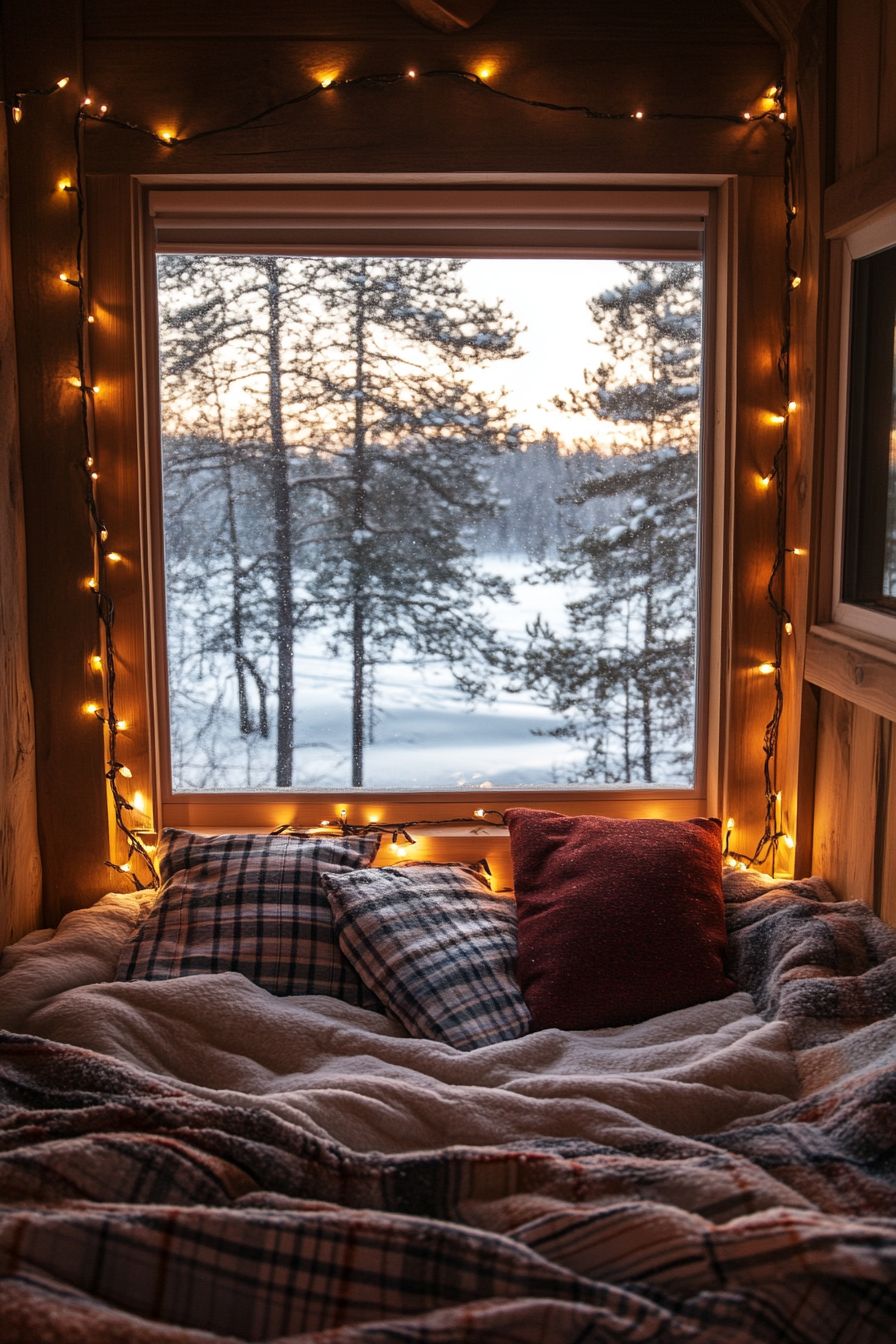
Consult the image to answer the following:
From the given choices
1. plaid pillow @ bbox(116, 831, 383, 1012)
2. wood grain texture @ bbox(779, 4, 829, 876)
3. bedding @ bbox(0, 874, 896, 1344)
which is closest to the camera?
bedding @ bbox(0, 874, 896, 1344)

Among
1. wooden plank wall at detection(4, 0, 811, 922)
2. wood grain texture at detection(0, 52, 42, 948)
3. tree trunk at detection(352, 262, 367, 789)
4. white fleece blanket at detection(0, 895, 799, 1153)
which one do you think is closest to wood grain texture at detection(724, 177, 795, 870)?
wooden plank wall at detection(4, 0, 811, 922)

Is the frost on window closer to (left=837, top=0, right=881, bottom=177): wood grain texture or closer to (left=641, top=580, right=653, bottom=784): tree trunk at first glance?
(left=641, top=580, right=653, bottom=784): tree trunk

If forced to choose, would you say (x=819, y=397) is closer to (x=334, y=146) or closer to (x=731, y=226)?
(x=731, y=226)

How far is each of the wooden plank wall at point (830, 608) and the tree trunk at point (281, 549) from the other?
1.20 meters

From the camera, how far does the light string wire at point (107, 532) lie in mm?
2227

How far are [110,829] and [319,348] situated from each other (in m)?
1.21

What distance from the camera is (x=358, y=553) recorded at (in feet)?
8.09

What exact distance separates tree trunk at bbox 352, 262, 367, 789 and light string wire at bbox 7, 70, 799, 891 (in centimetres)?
19

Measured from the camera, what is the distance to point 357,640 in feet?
8.18

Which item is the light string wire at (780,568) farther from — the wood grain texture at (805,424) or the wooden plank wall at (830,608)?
the wooden plank wall at (830,608)

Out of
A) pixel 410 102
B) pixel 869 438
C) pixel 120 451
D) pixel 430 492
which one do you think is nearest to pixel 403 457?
pixel 430 492

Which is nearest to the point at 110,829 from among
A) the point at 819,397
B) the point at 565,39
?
the point at 819,397

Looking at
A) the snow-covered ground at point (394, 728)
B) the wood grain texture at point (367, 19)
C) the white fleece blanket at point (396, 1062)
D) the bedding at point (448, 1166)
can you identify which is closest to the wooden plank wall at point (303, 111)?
the wood grain texture at point (367, 19)

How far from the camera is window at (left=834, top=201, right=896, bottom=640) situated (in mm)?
1969
